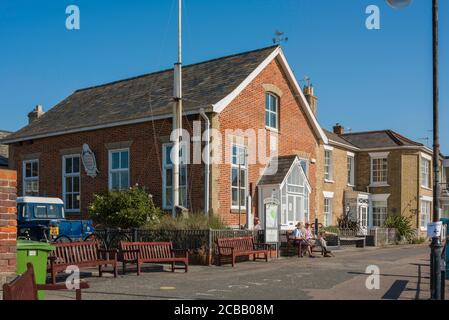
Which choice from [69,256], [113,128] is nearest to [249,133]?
[113,128]

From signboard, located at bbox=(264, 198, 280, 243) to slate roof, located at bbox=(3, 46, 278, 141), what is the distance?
440 centimetres

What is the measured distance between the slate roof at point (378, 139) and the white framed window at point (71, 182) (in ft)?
66.2

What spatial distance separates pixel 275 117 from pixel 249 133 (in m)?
2.63

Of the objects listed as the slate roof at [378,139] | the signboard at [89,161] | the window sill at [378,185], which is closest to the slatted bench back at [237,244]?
the signboard at [89,161]

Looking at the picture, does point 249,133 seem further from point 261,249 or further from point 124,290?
point 124,290

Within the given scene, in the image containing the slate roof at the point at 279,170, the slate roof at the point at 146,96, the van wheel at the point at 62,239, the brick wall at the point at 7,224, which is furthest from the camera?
the slate roof at the point at 279,170

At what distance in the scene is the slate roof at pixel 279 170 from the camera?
2292 centimetres

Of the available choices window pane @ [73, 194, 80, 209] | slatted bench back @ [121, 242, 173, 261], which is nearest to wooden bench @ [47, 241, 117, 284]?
slatted bench back @ [121, 242, 173, 261]

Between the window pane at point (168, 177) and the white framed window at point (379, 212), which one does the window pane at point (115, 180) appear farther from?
the white framed window at point (379, 212)

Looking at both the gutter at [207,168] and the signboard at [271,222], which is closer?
the signboard at [271,222]

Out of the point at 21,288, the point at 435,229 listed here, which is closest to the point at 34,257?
the point at 21,288

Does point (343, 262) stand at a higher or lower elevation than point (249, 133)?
lower

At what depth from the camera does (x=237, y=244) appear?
17.7 metres
